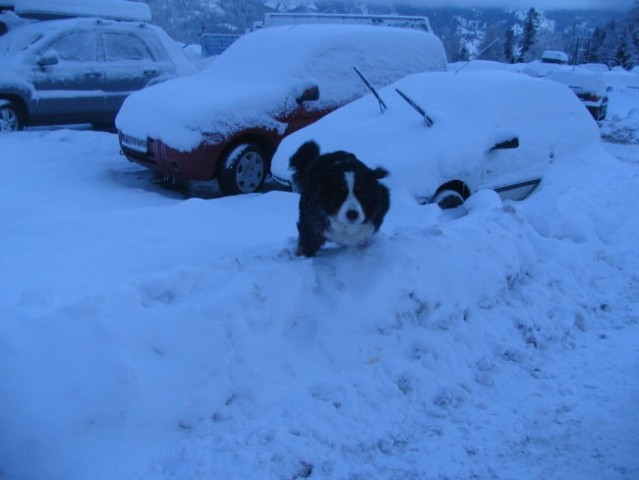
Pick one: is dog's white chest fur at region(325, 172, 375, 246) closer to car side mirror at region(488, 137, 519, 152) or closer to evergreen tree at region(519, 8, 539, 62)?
car side mirror at region(488, 137, 519, 152)

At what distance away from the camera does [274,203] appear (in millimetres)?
6145

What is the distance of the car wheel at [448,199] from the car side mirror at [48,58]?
741cm

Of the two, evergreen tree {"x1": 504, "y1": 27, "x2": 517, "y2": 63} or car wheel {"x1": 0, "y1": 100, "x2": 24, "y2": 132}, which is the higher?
evergreen tree {"x1": 504, "y1": 27, "x2": 517, "y2": 63}

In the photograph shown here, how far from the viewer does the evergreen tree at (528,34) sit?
74750 mm

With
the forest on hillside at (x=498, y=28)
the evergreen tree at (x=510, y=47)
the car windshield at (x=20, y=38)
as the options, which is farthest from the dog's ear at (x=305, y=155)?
the evergreen tree at (x=510, y=47)

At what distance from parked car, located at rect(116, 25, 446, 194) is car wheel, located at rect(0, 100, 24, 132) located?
2932 mm

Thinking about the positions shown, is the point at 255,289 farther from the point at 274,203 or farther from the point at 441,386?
the point at 274,203

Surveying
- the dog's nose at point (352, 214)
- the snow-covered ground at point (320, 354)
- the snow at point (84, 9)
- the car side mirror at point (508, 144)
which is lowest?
the snow-covered ground at point (320, 354)

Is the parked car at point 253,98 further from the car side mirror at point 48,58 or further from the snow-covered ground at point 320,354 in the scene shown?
the car side mirror at point 48,58

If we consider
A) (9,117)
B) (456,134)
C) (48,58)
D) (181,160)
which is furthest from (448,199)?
(9,117)

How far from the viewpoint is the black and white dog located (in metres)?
3.74

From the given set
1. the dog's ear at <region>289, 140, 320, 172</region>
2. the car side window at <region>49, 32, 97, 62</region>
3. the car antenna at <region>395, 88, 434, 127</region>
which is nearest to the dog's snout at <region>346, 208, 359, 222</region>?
the dog's ear at <region>289, 140, 320, 172</region>

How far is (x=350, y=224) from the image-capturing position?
3.75 metres

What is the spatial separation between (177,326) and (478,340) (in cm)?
189
